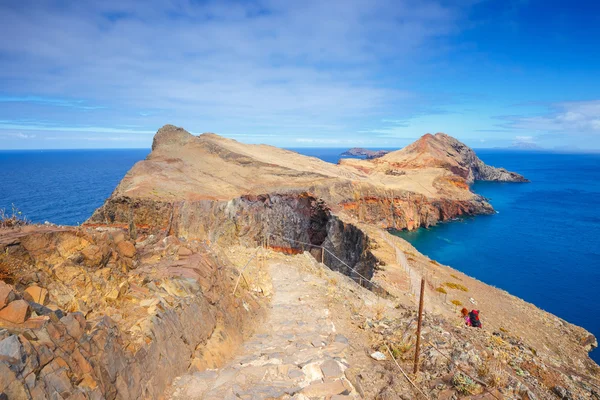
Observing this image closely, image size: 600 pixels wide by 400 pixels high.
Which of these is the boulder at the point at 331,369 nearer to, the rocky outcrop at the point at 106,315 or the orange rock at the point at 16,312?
the rocky outcrop at the point at 106,315

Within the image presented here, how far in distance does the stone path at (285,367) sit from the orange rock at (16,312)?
3360 millimetres

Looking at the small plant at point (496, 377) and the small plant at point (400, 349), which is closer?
the small plant at point (496, 377)

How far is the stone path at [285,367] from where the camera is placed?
24.4 feet

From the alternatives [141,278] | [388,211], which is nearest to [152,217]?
[141,278]

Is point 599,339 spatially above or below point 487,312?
below

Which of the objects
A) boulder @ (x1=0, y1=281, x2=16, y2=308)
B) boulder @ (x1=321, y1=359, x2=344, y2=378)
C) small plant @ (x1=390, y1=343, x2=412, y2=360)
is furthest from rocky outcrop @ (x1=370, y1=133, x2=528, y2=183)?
boulder @ (x1=0, y1=281, x2=16, y2=308)

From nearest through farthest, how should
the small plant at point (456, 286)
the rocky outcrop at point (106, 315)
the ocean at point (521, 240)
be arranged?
the rocky outcrop at point (106, 315)
the small plant at point (456, 286)
the ocean at point (521, 240)

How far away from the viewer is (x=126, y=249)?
10.0 m

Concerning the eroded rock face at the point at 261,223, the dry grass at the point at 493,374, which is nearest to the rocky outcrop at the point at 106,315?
the dry grass at the point at 493,374

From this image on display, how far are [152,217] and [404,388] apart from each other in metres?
29.0

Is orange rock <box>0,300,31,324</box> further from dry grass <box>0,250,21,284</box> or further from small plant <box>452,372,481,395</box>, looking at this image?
small plant <box>452,372,481,395</box>

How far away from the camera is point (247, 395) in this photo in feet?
24.0

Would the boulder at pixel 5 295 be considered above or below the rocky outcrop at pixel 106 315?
above

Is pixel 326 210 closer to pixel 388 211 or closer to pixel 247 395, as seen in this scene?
pixel 388 211
